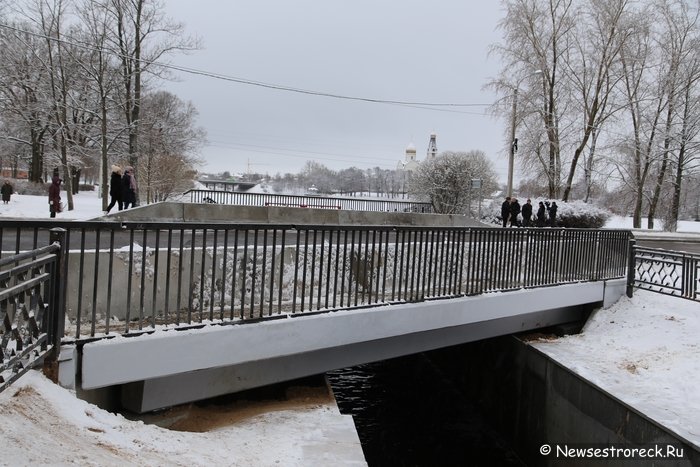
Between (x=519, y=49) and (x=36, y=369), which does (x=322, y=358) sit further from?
(x=519, y=49)

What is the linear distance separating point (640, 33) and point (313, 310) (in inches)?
1172

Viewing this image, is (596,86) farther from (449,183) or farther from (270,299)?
(270,299)

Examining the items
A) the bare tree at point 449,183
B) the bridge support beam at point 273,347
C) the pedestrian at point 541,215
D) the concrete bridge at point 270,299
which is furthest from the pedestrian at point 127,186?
the bare tree at point 449,183

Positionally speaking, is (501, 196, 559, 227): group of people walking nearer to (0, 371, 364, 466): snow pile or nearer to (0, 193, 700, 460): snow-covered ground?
(0, 193, 700, 460): snow-covered ground

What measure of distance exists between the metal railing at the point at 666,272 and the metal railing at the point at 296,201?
15.2 m

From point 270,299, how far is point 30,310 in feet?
7.74

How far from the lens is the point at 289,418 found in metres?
5.43

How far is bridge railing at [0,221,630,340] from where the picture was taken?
4.82m

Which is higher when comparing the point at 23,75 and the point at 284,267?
the point at 23,75

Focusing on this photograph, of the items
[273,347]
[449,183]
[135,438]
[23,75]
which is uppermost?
[23,75]

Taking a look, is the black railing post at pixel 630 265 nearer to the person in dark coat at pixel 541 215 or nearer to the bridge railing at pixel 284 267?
the bridge railing at pixel 284 267

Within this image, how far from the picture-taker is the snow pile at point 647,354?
6.60 m

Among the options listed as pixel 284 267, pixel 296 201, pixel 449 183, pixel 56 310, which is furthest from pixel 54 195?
pixel 449 183

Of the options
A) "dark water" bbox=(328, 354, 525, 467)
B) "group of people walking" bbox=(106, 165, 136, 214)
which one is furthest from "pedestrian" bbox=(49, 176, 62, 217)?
"dark water" bbox=(328, 354, 525, 467)
